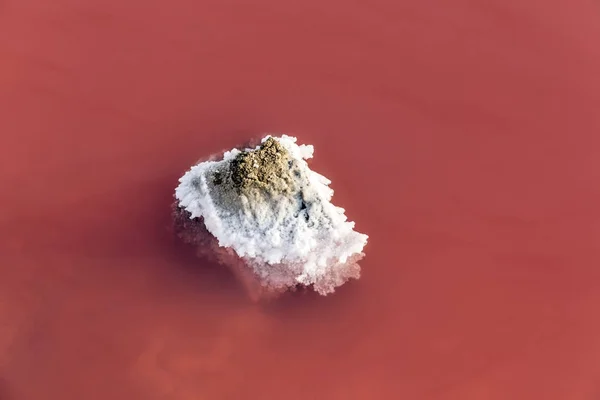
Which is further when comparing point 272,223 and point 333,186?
point 333,186

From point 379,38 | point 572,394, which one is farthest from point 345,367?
point 379,38

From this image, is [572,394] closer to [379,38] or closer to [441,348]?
[441,348]

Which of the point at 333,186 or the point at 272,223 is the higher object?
the point at 333,186
